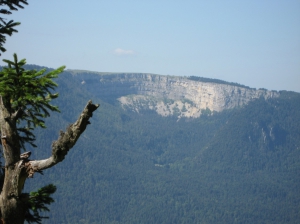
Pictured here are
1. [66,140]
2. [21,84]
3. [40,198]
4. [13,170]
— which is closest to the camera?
[66,140]

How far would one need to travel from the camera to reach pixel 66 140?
33.6ft

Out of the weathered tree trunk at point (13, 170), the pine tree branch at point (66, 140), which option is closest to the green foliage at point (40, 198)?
the weathered tree trunk at point (13, 170)

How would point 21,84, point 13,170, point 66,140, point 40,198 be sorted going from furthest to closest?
point 40,198, point 21,84, point 13,170, point 66,140

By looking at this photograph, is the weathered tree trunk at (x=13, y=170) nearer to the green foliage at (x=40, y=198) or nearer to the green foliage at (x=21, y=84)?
the green foliage at (x=21, y=84)

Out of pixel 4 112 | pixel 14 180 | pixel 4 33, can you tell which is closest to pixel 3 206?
pixel 14 180

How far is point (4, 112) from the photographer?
11430mm

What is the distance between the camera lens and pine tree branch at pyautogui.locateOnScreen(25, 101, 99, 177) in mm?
9716

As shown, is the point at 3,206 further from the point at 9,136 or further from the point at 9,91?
the point at 9,91

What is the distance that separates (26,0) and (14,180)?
17.2ft

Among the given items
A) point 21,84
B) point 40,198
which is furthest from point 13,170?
point 21,84

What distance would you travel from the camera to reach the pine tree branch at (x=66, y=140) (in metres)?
9.72

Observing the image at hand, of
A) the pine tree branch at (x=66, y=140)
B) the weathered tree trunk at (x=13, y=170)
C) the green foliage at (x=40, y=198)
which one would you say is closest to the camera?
the pine tree branch at (x=66, y=140)

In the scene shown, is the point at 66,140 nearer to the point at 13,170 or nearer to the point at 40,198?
the point at 13,170

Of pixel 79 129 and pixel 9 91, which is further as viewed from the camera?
pixel 9 91
